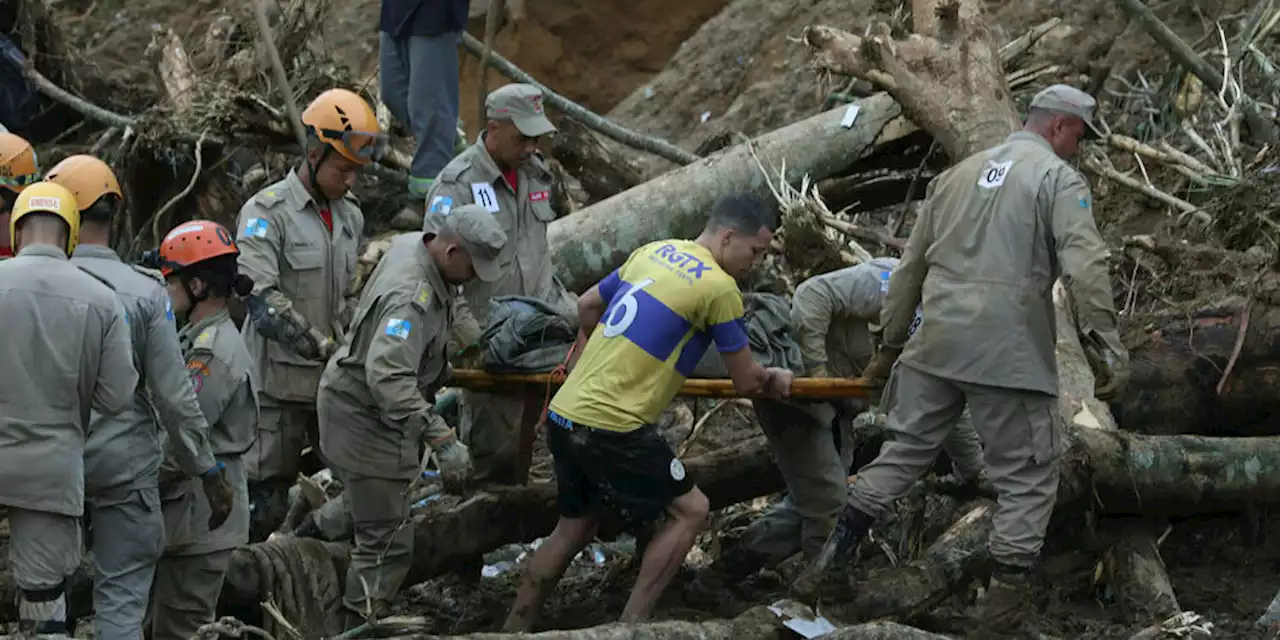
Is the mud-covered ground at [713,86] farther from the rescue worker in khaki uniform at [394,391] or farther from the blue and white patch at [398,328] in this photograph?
the blue and white patch at [398,328]

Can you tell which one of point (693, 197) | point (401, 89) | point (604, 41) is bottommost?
point (604, 41)

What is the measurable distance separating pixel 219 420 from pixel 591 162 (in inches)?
179

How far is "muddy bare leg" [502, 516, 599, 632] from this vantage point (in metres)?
5.71

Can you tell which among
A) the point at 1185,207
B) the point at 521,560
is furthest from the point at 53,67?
the point at 1185,207

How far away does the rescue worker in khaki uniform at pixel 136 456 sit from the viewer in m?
4.97

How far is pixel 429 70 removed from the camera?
8406mm

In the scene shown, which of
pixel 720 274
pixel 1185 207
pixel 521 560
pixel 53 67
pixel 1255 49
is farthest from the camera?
pixel 53 67

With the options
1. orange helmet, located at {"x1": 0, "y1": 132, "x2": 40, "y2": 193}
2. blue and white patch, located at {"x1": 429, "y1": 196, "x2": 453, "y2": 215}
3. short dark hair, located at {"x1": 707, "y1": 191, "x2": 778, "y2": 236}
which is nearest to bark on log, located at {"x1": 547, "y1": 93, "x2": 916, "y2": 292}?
blue and white patch, located at {"x1": 429, "y1": 196, "x2": 453, "y2": 215}

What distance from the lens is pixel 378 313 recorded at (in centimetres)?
564

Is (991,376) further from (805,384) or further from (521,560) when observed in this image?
(521,560)

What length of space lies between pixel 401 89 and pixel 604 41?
630 cm

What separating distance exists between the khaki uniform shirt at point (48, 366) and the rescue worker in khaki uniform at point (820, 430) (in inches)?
102

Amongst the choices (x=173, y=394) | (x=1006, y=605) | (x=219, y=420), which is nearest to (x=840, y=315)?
(x=1006, y=605)

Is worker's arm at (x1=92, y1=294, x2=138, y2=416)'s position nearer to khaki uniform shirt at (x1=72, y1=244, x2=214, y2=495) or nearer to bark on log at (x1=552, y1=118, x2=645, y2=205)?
khaki uniform shirt at (x1=72, y1=244, x2=214, y2=495)
